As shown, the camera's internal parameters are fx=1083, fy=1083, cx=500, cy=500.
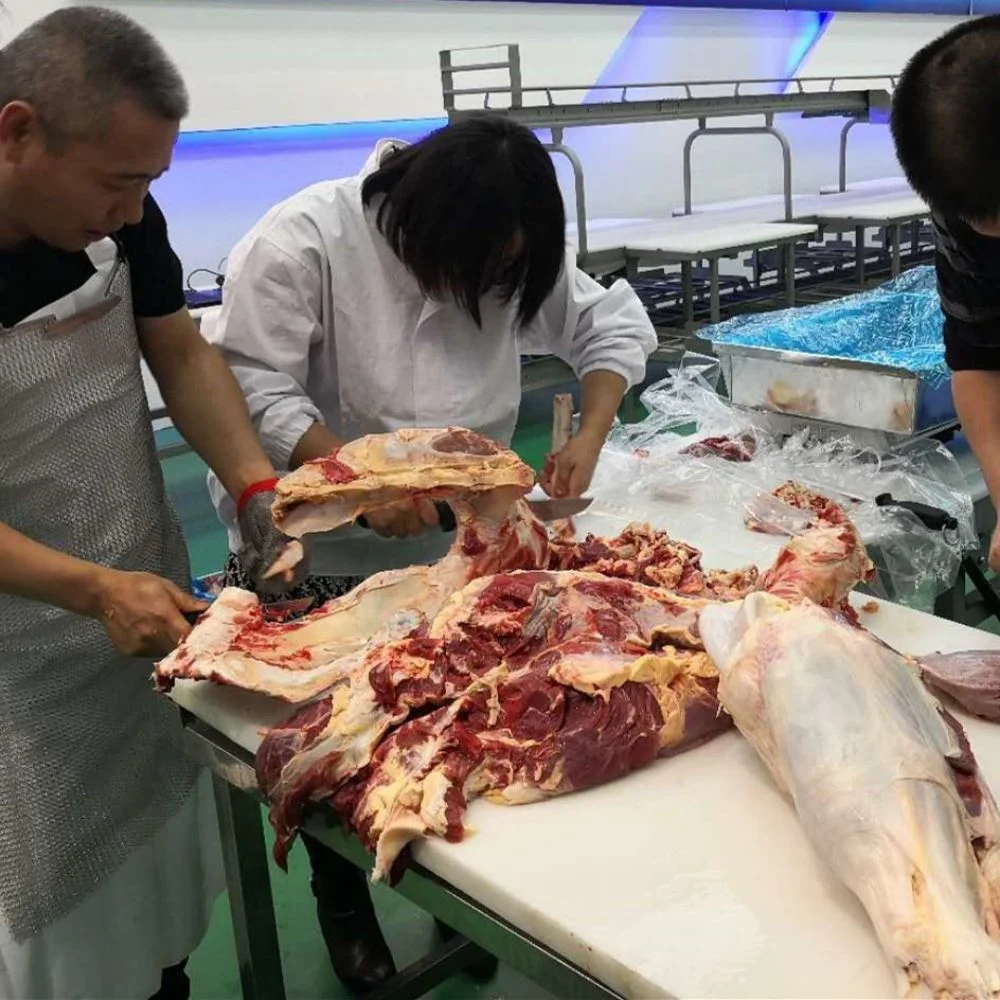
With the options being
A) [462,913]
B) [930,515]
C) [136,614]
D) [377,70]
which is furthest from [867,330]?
[377,70]

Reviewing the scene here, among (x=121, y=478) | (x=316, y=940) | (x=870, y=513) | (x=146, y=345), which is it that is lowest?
(x=316, y=940)

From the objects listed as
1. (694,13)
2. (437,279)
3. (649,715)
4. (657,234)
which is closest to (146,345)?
(437,279)

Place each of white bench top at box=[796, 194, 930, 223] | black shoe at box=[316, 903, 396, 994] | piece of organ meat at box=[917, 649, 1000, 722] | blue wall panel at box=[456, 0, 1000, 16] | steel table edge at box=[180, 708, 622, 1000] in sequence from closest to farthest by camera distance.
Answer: steel table edge at box=[180, 708, 622, 1000], piece of organ meat at box=[917, 649, 1000, 722], black shoe at box=[316, 903, 396, 994], white bench top at box=[796, 194, 930, 223], blue wall panel at box=[456, 0, 1000, 16]

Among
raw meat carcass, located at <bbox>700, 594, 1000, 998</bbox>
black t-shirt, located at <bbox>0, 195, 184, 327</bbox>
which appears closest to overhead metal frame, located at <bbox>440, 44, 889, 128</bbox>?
black t-shirt, located at <bbox>0, 195, 184, 327</bbox>

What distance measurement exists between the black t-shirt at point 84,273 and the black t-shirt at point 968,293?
1466 millimetres

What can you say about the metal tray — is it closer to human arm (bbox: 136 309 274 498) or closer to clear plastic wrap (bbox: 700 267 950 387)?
clear plastic wrap (bbox: 700 267 950 387)

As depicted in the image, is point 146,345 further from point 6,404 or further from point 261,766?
point 261,766

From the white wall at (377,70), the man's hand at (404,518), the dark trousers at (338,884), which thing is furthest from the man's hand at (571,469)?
the white wall at (377,70)

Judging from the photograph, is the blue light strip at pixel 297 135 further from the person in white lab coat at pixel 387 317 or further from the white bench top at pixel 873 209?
the person in white lab coat at pixel 387 317

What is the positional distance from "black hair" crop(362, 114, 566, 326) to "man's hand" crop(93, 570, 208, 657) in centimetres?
83

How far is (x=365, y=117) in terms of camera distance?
6680 millimetres

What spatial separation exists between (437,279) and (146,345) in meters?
0.59

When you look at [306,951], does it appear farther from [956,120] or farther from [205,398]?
[956,120]

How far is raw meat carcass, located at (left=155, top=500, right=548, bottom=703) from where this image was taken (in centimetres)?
162
